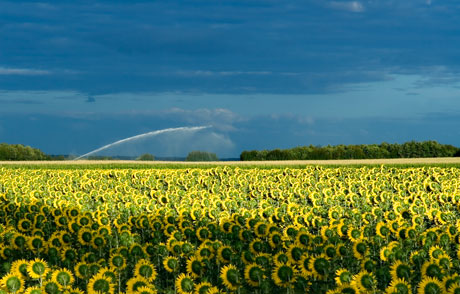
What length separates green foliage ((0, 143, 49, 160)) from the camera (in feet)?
212

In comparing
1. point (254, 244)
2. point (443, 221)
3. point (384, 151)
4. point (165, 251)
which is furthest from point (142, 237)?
point (384, 151)

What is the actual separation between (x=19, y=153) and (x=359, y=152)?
38.0 m

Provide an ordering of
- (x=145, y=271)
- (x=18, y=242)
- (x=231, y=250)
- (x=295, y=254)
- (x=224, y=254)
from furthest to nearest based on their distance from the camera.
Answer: (x=18, y=242)
(x=231, y=250)
(x=224, y=254)
(x=295, y=254)
(x=145, y=271)

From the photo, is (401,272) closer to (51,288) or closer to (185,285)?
(185,285)

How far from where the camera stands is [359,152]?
62.5 meters

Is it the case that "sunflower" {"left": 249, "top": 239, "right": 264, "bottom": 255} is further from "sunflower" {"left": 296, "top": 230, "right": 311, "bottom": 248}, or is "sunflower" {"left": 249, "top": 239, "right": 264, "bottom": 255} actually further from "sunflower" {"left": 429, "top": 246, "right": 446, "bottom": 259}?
"sunflower" {"left": 429, "top": 246, "right": 446, "bottom": 259}

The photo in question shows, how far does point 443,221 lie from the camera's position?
12.9 m

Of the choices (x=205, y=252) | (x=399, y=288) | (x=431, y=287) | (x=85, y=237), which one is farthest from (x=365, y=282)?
(x=85, y=237)

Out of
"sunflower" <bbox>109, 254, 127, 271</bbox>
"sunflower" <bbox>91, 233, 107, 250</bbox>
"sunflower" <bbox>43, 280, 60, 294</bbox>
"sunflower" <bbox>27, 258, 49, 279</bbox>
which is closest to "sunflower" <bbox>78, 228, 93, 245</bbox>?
"sunflower" <bbox>91, 233, 107, 250</bbox>

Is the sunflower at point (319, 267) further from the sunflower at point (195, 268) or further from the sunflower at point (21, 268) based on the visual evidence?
the sunflower at point (21, 268)

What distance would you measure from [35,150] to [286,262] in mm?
62985

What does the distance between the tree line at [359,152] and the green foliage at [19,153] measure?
23539 millimetres

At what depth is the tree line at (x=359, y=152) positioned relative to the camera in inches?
2404

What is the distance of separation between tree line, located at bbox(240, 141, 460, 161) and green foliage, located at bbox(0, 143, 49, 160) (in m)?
23.5
